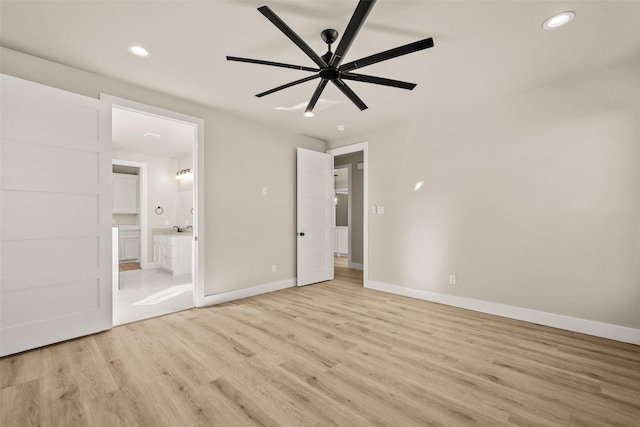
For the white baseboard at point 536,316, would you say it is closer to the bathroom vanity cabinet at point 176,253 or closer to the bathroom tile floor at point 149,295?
the bathroom tile floor at point 149,295

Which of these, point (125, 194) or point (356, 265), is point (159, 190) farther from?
point (356, 265)

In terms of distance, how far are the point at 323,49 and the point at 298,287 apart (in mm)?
3615

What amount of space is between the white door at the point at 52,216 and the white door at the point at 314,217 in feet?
8.91

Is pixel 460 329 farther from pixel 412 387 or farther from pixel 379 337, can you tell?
pixel 412 387

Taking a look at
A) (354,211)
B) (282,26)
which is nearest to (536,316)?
(282,26)

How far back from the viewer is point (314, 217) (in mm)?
5141

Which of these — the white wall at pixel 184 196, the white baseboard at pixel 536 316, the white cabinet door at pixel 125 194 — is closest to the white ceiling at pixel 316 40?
the white baseboard at pixel 536 316

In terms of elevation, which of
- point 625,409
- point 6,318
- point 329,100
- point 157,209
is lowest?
point 625,409

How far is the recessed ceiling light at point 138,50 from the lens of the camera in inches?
97.7

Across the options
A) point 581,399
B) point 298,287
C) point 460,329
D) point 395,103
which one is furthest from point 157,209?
point 581,399

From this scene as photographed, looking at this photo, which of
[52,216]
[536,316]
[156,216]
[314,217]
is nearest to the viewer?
[52,216]

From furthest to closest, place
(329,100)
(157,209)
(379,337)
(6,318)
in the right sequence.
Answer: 1. (157,209)
2. (329,100)
3. (379,337)
4. (6,318)

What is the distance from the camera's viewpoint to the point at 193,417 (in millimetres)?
1702

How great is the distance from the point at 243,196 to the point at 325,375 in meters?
2.85
